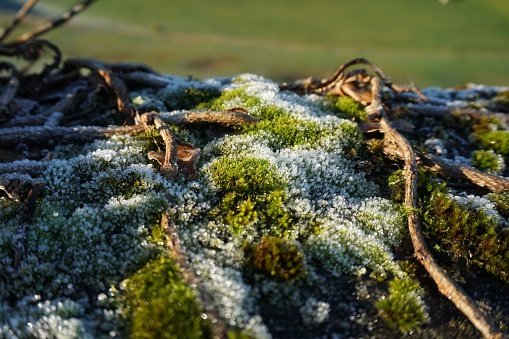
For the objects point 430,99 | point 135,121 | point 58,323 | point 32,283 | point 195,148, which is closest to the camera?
point 58,323

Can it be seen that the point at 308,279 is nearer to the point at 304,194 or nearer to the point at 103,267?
the point at 304,194

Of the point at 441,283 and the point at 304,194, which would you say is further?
the point at 304,194

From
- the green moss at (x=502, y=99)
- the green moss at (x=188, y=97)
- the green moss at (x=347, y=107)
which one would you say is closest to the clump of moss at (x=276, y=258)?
the green moss at (x=347, y=107)

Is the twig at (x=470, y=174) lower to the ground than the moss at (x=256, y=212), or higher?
higher

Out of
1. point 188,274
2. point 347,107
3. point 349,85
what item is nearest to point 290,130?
point 347,107

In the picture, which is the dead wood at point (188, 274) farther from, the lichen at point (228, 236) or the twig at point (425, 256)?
the twig at point (425, 256)

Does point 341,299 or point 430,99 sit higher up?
point 430,99

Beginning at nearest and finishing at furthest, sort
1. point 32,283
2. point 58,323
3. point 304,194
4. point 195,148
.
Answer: point 58,323 → point 32,283 → point 304,194 → point 195,148

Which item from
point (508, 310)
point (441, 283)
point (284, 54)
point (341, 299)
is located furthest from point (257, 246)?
point (284, 54)
